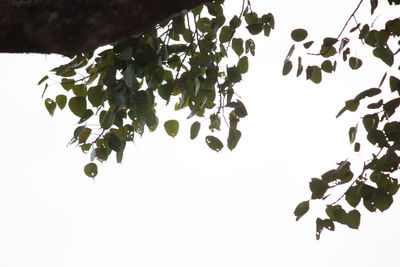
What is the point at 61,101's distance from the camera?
79.3 inches

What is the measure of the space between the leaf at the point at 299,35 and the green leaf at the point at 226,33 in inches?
10.9

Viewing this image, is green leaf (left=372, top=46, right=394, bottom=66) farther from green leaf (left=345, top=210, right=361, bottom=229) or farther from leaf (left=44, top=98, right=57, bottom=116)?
leaf (left=44, top=98, right=57, bottom=116)

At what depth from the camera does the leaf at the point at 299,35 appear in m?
→ 2.06

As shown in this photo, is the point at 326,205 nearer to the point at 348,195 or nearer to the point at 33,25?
the point at 348,195

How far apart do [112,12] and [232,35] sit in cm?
135

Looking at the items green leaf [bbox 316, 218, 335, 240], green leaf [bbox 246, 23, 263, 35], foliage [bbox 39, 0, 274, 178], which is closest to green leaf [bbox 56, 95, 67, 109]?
foliage [bbox 39, 0, 274, 178]

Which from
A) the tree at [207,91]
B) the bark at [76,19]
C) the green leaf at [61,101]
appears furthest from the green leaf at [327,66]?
the bark at [76,19]

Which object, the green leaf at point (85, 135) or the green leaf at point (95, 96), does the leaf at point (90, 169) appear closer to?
the green leaf at point (85, 135)

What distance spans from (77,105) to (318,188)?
1039 mm

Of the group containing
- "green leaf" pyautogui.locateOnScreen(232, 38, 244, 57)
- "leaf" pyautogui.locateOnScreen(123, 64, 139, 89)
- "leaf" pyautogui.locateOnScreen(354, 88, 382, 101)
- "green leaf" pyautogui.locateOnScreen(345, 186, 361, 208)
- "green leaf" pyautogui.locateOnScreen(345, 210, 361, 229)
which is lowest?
"green leaf" pyautogui.locateOnScreen(345, 210, 361, 229)

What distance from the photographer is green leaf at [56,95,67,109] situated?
2008 millimetres

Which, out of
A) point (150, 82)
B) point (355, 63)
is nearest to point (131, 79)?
point (150, 82)

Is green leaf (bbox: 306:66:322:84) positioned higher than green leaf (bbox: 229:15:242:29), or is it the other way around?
green leaf (bbox: 229:15:242:29)

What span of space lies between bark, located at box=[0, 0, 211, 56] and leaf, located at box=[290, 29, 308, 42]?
1.35 metres
